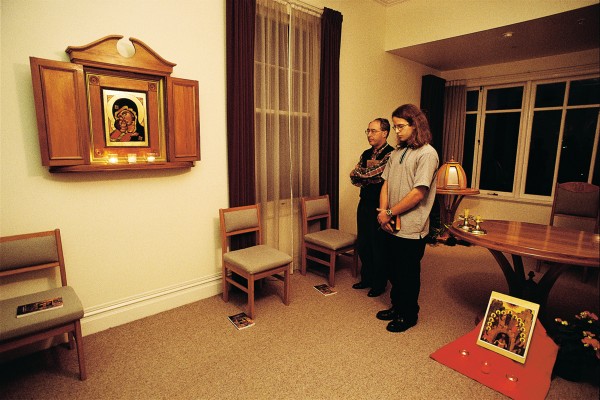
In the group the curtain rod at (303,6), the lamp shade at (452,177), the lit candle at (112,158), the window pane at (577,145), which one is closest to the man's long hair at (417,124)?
the window pane at (577,145)

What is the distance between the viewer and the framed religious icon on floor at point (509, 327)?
181 centimetres

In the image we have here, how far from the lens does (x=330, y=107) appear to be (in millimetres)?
3336

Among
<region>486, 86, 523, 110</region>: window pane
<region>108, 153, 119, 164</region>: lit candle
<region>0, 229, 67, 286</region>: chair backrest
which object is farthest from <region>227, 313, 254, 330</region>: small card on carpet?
<region>486, 86, 523, 110</region>: window pane

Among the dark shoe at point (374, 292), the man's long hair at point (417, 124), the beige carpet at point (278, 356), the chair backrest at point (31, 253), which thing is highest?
the man's long hair at point (417, 124)

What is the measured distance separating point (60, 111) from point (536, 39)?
2.57 meters

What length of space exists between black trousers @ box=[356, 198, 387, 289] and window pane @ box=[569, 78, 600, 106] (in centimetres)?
166

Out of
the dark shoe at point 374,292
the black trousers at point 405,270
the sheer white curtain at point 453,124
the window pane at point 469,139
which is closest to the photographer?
the black trousers at point 405,270

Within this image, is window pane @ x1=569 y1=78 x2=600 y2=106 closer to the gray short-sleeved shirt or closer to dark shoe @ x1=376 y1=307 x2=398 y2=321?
the gray short-sleeved shirt

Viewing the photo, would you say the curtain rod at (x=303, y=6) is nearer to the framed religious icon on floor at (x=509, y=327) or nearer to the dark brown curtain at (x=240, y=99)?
the dark brown curtain at (x=240, y=99)

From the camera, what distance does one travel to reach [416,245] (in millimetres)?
2143

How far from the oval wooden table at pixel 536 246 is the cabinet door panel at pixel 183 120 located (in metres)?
1.95

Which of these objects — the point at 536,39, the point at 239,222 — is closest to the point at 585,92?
the point at 536,39

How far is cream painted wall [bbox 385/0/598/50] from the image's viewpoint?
9.88ft

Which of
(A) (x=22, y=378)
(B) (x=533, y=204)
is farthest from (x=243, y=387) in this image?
(B) (x=533, y=204)
